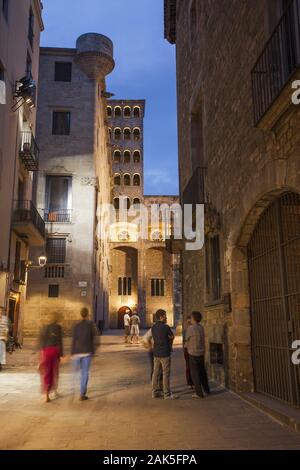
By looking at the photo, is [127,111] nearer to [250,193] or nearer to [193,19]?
[193,19]

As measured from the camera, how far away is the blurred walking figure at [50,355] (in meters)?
7.79

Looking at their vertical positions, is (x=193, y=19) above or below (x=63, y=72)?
below

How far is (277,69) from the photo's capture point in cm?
637

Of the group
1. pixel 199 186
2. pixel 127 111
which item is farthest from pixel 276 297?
pixel 127 111

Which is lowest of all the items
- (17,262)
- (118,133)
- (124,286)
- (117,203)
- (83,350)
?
(83,350)

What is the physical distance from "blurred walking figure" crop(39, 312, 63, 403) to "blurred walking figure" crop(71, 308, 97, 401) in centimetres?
31

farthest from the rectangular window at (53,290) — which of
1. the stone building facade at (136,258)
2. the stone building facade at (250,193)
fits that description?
the stone building facade at (136,258)

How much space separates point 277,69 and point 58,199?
900 inches

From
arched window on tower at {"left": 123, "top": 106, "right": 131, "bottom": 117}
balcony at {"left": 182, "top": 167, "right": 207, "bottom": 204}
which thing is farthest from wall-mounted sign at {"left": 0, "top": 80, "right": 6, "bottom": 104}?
arched window on tower at {"left": 123, "top": 106, "right": 131, "bottom": 117}

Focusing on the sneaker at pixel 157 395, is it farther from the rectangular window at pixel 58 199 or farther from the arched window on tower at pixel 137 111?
the arched window on tower at pixel 137 111

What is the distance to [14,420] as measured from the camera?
6219 millimetres

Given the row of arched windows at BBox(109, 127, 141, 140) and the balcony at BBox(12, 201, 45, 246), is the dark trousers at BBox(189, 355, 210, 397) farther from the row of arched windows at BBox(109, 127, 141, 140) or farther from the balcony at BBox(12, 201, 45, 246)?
the row of arched windows at BBox(109, 127, 141, 140)

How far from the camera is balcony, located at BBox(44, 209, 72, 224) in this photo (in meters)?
27.5
